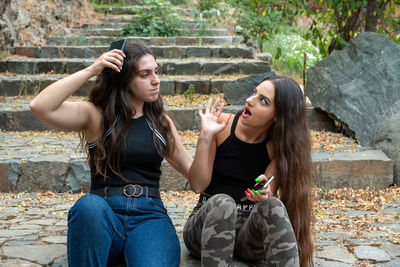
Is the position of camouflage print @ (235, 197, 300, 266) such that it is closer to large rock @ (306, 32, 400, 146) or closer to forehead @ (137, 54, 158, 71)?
forehead @ (137, 54, 158, 71)

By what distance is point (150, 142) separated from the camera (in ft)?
8.67

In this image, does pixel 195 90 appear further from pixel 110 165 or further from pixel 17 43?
pixel 110 165

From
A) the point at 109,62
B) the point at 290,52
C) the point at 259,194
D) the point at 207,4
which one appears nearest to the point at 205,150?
the point at 259,194

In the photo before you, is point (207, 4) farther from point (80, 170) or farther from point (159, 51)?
point (80, 170)

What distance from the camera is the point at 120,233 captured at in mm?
2447

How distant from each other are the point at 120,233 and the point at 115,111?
64cm

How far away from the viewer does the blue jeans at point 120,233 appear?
2.25 metres

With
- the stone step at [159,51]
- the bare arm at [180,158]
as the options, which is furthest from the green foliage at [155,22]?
the bare arm at [180,158]

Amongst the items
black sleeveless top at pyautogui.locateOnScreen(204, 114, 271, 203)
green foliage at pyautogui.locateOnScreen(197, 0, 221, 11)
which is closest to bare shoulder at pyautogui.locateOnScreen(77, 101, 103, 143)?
black sleeveless top at pyautogui.locateOnScreen(204, 114, 271, 203)

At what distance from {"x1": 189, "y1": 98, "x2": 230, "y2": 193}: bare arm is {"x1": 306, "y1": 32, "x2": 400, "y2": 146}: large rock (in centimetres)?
336

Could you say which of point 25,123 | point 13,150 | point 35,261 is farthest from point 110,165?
point 25,123

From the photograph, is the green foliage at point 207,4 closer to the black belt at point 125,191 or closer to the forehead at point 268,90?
the forehead at point 268,90

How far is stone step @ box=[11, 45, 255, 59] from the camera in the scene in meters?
8.20

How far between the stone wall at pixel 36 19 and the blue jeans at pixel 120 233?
20.0ft
